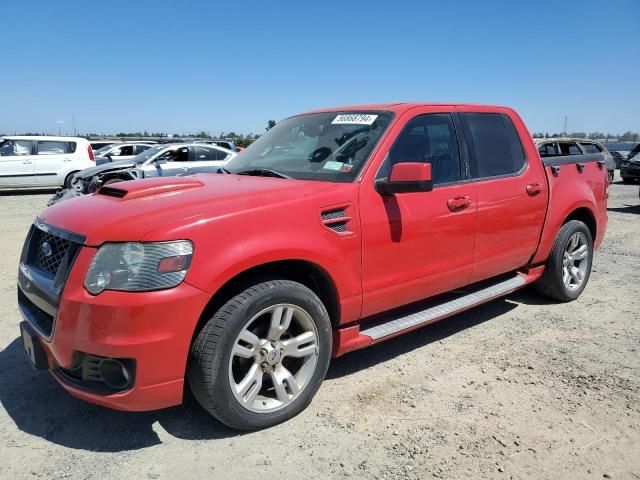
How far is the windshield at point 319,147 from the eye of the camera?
11.1ft

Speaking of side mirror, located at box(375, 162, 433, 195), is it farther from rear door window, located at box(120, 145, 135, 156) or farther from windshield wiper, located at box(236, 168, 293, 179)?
rear door window, located at box(120, 145, 135, 156)

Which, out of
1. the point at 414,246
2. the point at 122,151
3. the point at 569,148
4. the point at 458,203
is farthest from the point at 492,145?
the point at 122,151

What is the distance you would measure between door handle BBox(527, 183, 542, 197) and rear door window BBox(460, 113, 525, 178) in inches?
7.0

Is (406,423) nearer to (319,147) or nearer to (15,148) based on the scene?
(319,147)

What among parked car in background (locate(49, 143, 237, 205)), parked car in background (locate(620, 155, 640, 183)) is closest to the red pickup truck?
parked car in background (locate(49, 143, 237, 205))

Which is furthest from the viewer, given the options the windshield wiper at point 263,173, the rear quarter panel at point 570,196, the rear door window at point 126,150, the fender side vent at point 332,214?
the rear door window at point 126,150

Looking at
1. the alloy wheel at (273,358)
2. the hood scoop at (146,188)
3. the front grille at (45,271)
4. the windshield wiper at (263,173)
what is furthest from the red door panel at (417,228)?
the front grille at (45,271)

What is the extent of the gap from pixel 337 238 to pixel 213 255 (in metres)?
0.80

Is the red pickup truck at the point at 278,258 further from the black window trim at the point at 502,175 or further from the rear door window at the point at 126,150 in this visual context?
the rear door window at the point at 126,150

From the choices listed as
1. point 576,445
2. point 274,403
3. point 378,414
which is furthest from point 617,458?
point 274,403

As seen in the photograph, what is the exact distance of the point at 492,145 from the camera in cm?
424

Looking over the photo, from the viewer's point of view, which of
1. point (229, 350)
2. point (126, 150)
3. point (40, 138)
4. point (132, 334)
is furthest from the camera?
point (126, 150)

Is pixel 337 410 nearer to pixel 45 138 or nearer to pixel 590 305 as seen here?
pixel 590 305

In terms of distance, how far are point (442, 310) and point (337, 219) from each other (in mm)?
1238
